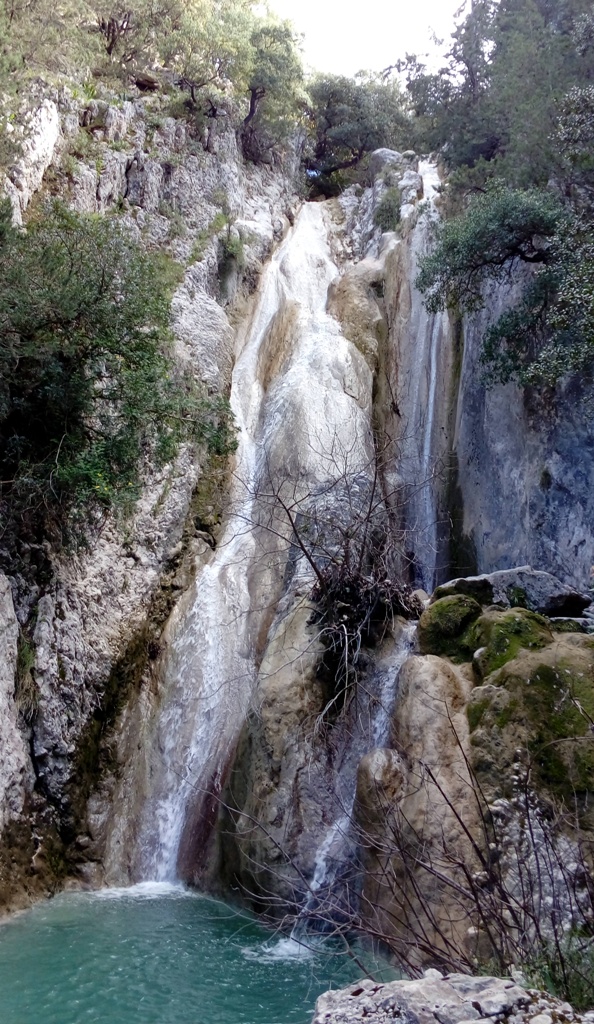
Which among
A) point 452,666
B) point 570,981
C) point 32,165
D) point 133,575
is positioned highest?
point 32,165

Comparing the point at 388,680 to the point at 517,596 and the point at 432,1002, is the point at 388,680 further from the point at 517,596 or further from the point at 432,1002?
the point at 432,1002

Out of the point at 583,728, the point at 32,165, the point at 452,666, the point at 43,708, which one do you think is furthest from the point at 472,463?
the point at 32,165

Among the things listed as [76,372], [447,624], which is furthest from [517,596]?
[76,372]

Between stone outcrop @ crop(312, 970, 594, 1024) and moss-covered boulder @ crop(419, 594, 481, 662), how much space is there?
21.2 ft

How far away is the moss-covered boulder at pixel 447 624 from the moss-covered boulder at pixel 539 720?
119 cm

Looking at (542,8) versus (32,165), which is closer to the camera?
(32,165)

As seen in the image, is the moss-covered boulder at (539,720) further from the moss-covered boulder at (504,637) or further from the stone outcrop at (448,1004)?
the stone outcrop at (448,1004)

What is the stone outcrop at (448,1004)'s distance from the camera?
124 inches

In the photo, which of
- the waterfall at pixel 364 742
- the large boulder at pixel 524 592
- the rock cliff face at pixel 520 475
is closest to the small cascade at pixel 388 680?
the waterfall at pixel 364 742

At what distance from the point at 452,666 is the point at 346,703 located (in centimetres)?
164

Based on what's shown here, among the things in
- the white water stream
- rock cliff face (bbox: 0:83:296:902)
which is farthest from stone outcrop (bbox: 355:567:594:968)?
rock cliff face (bbox: 0:83:296:902)

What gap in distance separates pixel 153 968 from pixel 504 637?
5.32 meters

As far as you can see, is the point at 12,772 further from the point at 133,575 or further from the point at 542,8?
the point at 542,8

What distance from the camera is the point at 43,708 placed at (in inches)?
420
